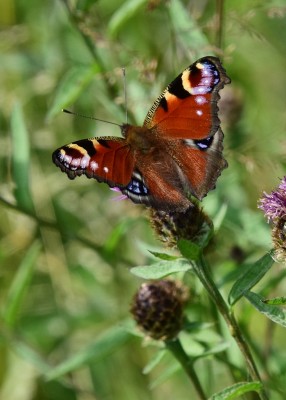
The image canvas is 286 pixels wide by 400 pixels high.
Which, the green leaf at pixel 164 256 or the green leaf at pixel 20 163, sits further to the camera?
the green leaf at pixel 20 163

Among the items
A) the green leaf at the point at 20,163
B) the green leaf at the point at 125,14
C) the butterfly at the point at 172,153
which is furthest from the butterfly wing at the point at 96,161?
the green leaf at the point at 125,14

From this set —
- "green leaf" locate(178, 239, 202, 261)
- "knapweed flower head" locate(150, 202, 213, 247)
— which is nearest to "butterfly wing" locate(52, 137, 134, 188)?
"knapweed flower head" locate(150, 202, 213, 247)

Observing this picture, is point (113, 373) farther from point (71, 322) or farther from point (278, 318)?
point (278, 318)

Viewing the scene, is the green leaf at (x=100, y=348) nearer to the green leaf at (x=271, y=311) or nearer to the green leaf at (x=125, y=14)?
the green leaf at (x=271, y=311)

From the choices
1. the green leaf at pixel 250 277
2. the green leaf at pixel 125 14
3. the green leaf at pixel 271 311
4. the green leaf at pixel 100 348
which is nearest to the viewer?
the green leaf at pixel 271 311

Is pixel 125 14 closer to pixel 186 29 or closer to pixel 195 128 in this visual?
pixel 186 29

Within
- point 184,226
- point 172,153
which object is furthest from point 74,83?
point 184,226

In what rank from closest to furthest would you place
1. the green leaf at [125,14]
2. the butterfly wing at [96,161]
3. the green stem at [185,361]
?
the butterfly wing at [96,161]
the green stem at [185,361]
the green leaf at [125,14]
